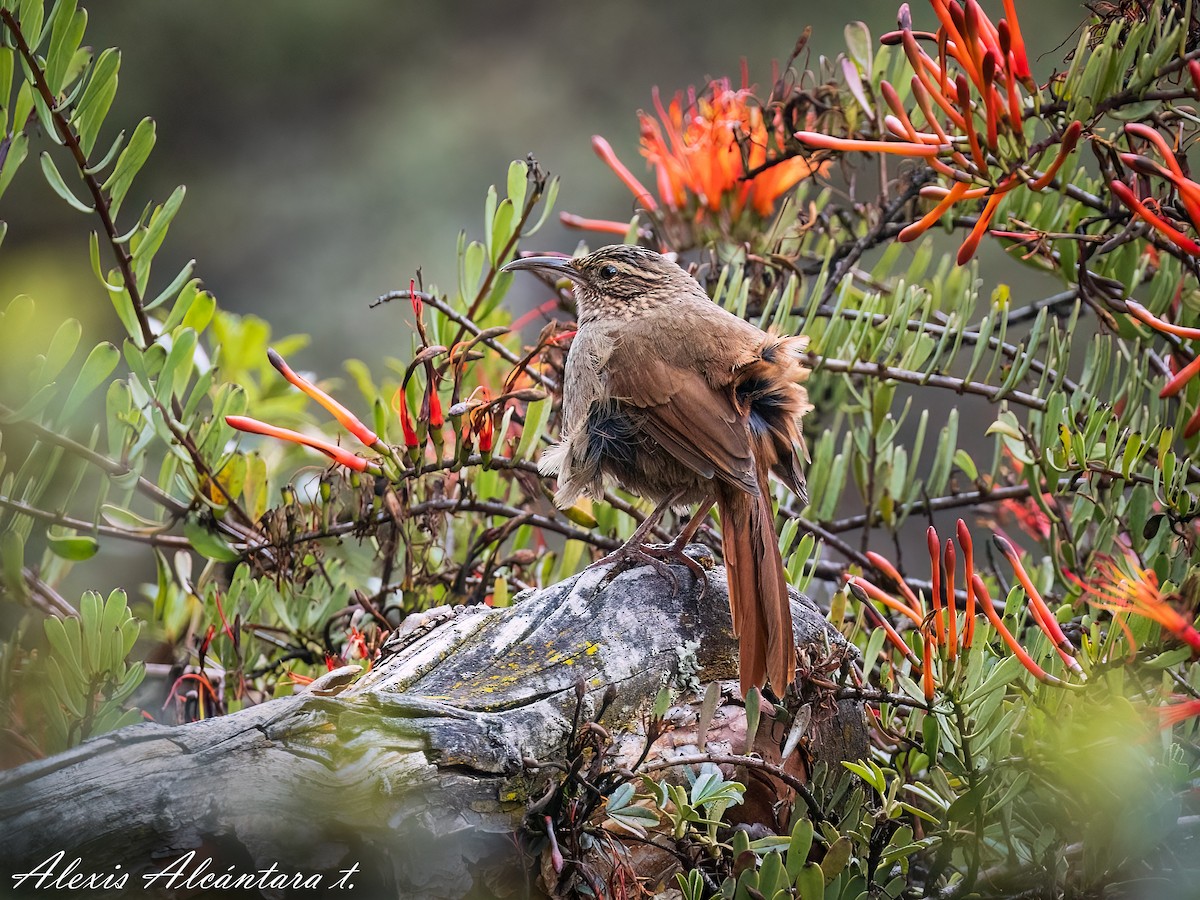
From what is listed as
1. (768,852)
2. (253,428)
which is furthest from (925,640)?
(253,428)

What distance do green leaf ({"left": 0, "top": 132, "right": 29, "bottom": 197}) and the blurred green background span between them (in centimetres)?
608

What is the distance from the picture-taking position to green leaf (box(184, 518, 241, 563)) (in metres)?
2.76

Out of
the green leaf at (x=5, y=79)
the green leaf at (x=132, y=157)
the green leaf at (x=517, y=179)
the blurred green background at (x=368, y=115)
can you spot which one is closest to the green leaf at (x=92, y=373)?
the green leaf at (x=132, y=157)

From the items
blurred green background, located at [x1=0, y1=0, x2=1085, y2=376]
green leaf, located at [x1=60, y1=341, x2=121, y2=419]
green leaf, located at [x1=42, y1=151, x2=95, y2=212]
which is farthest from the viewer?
blurred green background, located at [x1=0, y1=0, x2=1085, y2=376]

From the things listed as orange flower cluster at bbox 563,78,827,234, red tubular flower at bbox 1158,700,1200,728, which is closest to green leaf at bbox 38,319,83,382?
orange flower cluster at bbox 563,78,827,234

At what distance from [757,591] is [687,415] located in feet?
2.24

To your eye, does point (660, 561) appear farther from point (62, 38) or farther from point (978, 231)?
point (62, 38)

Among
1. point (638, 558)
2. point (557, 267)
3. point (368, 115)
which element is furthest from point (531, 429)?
point (368, 115)

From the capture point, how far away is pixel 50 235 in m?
8.71

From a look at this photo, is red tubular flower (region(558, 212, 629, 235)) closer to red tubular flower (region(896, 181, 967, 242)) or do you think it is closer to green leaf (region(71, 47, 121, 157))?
green leaf (region(71, 47, 121, 157))

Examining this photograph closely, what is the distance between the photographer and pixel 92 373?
2336mm

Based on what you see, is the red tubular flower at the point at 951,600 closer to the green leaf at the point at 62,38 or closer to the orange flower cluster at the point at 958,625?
the orange flower cluster at the point at 958,625

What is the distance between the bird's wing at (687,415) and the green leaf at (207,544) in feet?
3.58

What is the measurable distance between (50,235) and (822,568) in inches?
301
